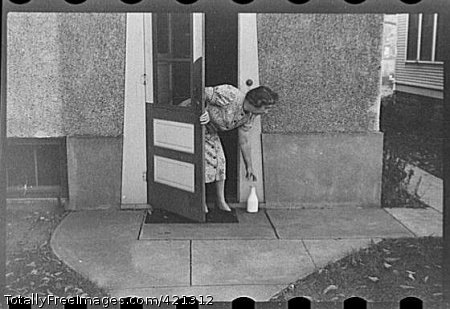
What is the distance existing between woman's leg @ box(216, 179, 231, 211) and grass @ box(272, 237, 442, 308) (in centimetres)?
117

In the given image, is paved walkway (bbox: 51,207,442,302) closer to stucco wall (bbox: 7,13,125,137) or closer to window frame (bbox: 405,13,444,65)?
stucco wall (bbox: 7,13,125,137)

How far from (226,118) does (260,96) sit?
0.95ft

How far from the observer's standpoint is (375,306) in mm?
3221

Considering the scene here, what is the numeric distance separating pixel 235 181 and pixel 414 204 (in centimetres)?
137

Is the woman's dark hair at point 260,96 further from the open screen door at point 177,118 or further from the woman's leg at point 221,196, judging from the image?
the woman's leg at point 221,196

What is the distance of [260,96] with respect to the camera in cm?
446

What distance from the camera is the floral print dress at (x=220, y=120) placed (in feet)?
14.4

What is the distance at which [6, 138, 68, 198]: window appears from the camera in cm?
471

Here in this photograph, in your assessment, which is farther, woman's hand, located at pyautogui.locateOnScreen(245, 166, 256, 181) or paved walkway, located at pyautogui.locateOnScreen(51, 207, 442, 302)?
woman's hand, located at pyautogui.locateOnScreen(245, 166, 256, 181)

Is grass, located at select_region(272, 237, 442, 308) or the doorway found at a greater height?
the doorway

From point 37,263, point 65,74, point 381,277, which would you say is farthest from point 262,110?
point 37,263

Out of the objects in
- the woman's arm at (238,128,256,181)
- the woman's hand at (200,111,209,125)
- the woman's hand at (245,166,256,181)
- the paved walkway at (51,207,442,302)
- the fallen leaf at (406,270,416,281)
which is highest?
the woman's hand at (200,111,209,125)

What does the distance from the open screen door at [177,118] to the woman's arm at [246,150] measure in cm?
49

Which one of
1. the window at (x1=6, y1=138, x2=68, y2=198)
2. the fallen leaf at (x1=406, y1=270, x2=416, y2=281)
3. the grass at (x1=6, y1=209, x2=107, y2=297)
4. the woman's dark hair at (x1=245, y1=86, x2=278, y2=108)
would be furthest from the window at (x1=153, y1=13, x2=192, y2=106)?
the fallen leaf at (x1=406, y1=270, x2=416, y2=281)
